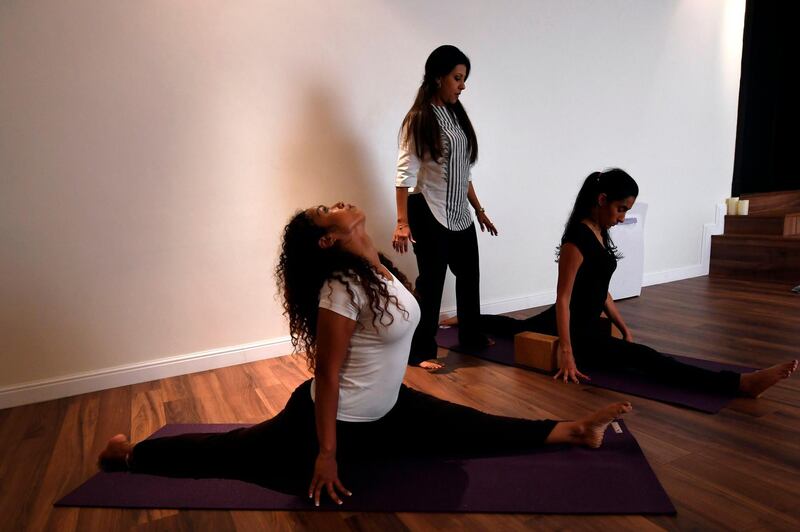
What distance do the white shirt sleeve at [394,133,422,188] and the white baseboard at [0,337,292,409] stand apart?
3.32 ft

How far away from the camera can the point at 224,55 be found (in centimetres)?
237

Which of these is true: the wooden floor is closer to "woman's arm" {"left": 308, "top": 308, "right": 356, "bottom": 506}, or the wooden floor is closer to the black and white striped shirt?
"woman's arm" {"left": 308, "top": 308, "right": 356, "bottom": 506}

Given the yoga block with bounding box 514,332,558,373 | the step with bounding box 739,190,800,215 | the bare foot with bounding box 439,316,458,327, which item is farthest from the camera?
the step with bounding box 739,190,800,215

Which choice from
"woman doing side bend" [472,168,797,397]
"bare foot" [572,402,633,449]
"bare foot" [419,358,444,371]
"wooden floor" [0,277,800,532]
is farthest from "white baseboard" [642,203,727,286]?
"bare foot" [572,402,633,449]

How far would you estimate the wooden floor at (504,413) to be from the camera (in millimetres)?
1237

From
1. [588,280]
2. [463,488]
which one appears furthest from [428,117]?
[463,488]

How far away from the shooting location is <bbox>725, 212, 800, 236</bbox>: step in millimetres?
4148

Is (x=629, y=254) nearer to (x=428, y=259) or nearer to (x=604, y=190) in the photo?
(x=604, y=190)

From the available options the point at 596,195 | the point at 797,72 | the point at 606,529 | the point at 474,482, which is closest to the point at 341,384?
the point at 474,482

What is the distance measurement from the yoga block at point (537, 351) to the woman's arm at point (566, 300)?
8 cm

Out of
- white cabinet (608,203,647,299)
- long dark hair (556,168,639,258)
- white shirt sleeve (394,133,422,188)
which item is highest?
white shirt sleeve (394,133,422,188)

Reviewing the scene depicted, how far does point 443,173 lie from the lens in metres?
2.36

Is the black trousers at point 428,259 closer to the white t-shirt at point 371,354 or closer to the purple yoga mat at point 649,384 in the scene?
the purple yoga mat at point 649,384

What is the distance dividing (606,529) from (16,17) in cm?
255
